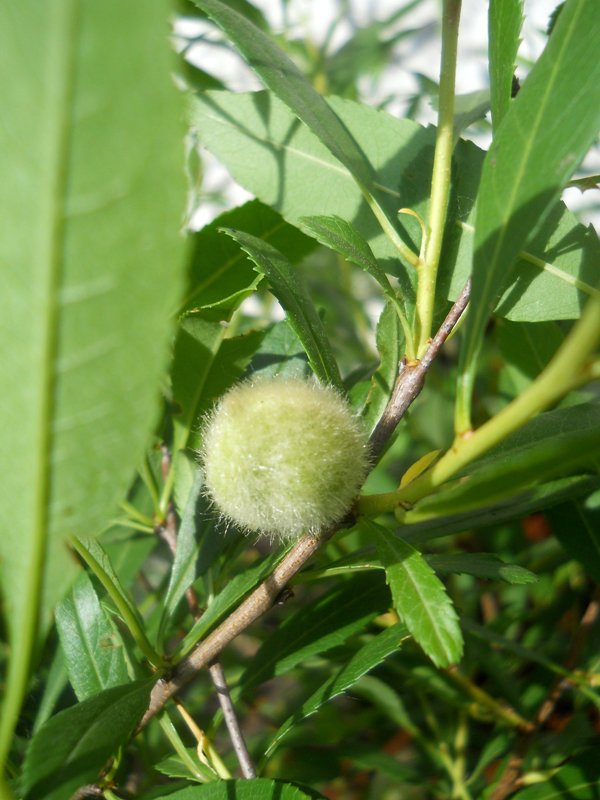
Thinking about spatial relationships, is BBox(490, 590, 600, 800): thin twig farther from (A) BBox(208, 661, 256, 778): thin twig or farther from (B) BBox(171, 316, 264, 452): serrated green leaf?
(B) BBox(171, 316, 264, 452): serrated green leaf

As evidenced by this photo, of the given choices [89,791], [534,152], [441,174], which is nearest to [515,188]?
[534,152]

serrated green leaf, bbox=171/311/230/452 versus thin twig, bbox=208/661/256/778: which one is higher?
serrated green leaf, bbox=171/311/230/452

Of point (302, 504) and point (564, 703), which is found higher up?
point (302, 504)

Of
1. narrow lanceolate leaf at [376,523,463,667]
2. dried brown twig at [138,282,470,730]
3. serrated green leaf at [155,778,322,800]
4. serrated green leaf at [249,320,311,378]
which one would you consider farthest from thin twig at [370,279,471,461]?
serrated green leaf at [155,778,322,800]

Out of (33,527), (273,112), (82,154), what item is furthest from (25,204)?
(273,112)

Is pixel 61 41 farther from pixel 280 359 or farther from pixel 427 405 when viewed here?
pixel 427 405

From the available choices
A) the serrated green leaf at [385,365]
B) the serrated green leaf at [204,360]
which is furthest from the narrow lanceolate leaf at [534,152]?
the serrated green leaf at [204,360]

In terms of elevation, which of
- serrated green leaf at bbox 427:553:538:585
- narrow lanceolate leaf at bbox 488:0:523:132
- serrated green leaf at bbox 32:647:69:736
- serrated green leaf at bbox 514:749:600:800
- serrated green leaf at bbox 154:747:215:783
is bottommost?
serrated green leaf at bbox 514:749:600:800

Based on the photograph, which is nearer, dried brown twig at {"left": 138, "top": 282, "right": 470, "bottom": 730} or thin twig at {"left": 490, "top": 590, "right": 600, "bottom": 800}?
dried brown twig at {"left": 138, "top": 282, "right": 470, "bottom": 730}
